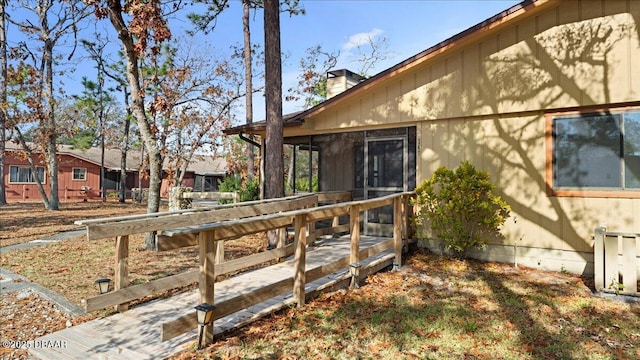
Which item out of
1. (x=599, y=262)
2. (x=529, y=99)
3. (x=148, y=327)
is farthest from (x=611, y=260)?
(x=148, y=327)

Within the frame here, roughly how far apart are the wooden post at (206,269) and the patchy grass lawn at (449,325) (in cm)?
19

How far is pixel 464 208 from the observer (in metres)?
6.35

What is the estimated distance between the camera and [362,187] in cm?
864

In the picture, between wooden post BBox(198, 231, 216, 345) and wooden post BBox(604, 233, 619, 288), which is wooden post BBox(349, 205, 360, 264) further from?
wooden post BBox(604, 233, 619, 288)

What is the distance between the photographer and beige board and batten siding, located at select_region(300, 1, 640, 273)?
5.66 meters

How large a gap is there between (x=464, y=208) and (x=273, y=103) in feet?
13.7

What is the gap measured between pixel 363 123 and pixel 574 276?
15.3 feet

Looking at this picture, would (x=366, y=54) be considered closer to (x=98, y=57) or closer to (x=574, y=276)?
(x=98, y=57)

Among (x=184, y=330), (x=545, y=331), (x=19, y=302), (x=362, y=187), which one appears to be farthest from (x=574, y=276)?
(x=19, y=302)

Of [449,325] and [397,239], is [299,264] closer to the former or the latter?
[449,325]

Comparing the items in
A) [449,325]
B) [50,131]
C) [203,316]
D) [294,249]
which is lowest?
[449,325]

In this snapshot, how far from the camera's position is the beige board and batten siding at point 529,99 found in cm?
566

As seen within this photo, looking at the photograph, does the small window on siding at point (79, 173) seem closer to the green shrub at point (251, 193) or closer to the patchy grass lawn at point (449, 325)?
the green shrub at point (251, 193)

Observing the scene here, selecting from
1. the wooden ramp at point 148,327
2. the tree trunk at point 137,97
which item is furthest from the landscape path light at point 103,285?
the tree trunk at point 137,97
